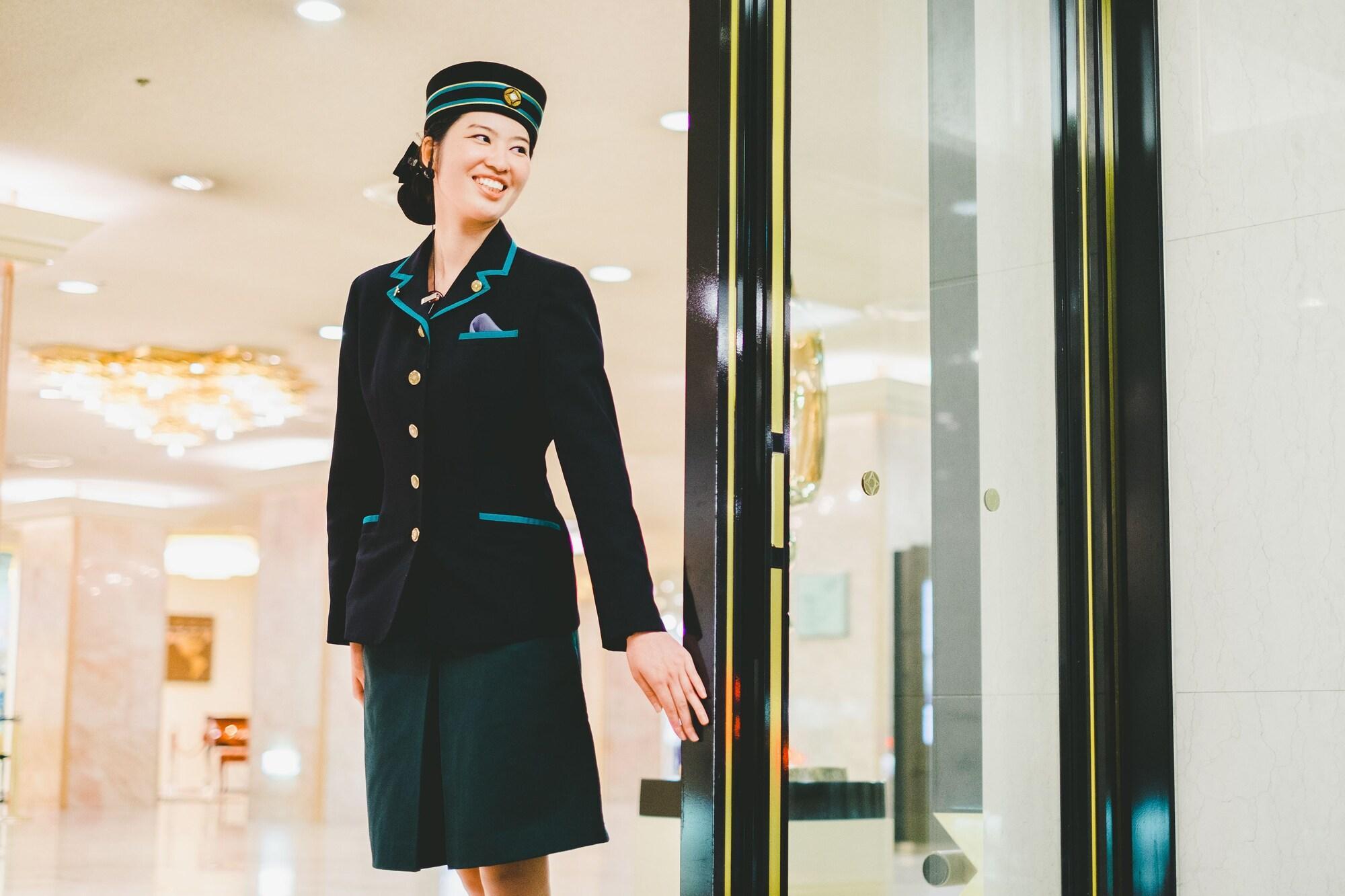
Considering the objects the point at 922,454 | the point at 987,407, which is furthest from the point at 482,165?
the point at 987,407

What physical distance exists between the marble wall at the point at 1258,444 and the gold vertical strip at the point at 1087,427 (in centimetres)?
18

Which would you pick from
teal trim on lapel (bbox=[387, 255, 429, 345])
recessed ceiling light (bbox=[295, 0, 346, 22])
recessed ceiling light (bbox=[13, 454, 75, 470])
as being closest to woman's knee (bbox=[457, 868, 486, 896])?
teal trim on lapel (bbox=[387, 255, 429, 345])

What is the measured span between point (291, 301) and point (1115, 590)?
242 inches

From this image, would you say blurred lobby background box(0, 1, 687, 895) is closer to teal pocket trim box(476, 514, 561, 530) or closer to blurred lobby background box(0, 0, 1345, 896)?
blurred lobby background box(0, 0, 1345, 896)

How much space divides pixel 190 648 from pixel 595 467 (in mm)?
23003

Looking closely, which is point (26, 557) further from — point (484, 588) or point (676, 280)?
point (484, 588)

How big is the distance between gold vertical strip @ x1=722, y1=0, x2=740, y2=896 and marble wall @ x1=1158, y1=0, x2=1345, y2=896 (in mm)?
1273

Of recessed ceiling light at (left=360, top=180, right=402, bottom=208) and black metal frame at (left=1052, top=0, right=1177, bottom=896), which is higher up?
recessed ceiling light at (left=360, top=180, right=402, bottom=208)

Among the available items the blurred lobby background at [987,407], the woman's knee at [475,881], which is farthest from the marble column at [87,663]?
the woman's knee at [475,881]

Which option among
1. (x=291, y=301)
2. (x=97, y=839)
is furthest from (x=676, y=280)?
(x=97, y=839)

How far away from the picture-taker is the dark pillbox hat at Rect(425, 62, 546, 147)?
75.2 inches

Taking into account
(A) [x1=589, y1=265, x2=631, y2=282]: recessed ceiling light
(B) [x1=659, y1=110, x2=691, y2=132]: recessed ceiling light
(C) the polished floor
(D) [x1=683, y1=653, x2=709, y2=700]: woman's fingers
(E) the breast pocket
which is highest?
(B) [x1=659, y1=110, x2=691, y2=132]: recessed ceiling light

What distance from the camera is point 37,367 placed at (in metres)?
9.59

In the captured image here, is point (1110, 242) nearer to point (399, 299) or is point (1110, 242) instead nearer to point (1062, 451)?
point (1062, 451)
